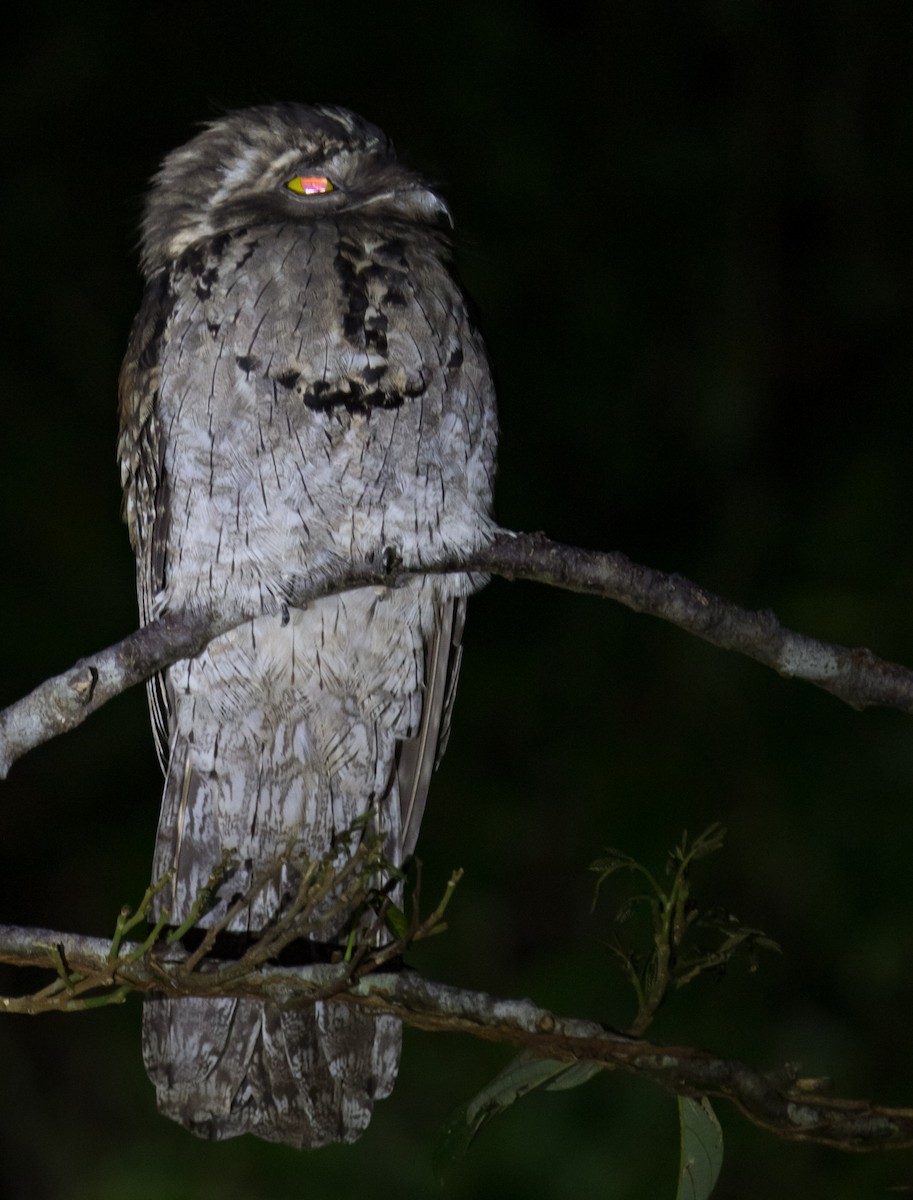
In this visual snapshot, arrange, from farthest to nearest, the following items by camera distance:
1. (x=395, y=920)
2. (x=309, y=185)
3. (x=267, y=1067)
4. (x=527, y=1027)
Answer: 1. (x=309, y=185)
2. (x=267, y=1067)
3. (x=395, y=920)
4. (x=527, y=1027)

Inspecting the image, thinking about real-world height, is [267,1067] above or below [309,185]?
below

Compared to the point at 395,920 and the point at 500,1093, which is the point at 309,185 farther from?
the point at 500,1093

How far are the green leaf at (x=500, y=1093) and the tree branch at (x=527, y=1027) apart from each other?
0.03 m

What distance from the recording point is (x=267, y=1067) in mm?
1822

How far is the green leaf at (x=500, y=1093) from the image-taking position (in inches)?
48.0

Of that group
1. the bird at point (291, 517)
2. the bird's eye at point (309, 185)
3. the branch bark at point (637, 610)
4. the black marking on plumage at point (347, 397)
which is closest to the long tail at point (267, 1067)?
the bird at point (291, 517)

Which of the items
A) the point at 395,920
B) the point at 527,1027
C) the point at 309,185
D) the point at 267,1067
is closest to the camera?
the point at 527,1027

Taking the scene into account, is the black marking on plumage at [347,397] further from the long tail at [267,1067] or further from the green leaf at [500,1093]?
the green leaf at [500,1093]

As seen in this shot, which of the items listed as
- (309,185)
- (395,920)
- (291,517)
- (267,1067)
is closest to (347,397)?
(291,517)

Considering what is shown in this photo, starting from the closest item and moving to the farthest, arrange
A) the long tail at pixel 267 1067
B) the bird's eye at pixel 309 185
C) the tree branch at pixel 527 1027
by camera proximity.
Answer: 1. the tree branch at pixel 527 1027
2. the long tail at pixel 267 1067
3. the bird's eye at pixel 309 185

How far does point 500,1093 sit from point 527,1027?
0.09 m

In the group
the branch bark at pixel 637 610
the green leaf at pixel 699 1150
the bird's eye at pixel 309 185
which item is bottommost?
the green leaf at pixel 699 1150

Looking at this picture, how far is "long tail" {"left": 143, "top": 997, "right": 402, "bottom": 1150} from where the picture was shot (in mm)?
1802

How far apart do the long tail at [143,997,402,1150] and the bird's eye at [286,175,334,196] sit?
3.86 feet
